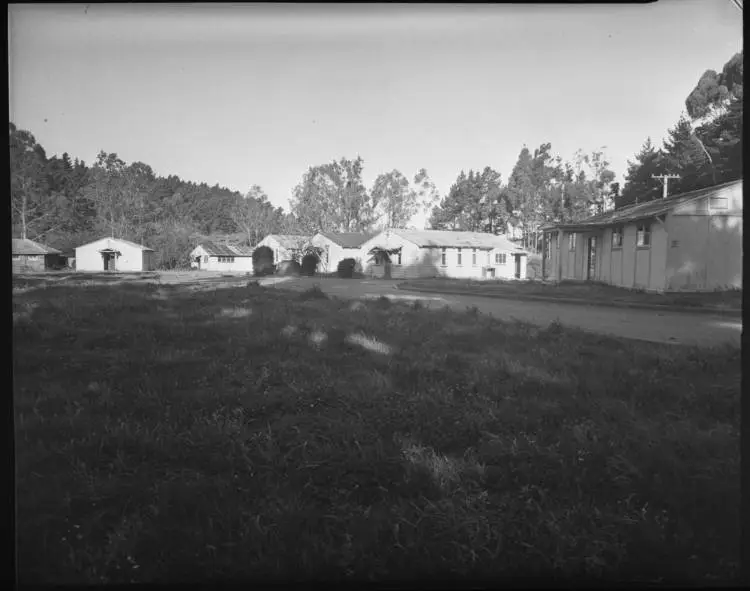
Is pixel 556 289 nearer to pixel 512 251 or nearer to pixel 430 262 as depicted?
pixel 512 251

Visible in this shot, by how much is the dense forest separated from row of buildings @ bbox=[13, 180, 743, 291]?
9cm

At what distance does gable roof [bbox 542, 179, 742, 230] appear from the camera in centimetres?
293

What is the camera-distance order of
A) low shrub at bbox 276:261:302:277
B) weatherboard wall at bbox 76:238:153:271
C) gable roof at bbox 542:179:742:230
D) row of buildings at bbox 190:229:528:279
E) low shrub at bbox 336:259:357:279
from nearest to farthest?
weatherboard wall at bbox 76:238:153:271
gable roof at bbox 542:179:742:230
row of buildings at bbox 190:229:528:279
low shrub at bbox 336:259:357:279
low shrub at bbox 276:261:302:277

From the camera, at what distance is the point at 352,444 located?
80.4 inches

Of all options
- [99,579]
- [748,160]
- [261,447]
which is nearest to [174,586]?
[99,579]

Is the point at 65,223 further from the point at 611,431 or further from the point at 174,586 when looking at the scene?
the point at 611,431

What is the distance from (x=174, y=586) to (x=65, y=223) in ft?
7.45

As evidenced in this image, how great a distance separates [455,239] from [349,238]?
81 centimetres

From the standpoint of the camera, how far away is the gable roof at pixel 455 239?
119 inches

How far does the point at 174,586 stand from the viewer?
157cm

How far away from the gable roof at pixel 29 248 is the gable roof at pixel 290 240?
4.36 ft

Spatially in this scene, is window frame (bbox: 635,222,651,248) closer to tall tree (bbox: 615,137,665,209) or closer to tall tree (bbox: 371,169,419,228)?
tall tree (bbox: 615,137,665,209)

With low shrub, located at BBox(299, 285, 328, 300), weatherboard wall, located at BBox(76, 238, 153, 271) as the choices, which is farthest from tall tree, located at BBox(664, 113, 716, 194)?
weatherboard wall, located at BBox(76, 238, 153, 271)

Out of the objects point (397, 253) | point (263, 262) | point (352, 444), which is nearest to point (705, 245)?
point (397, 253)
